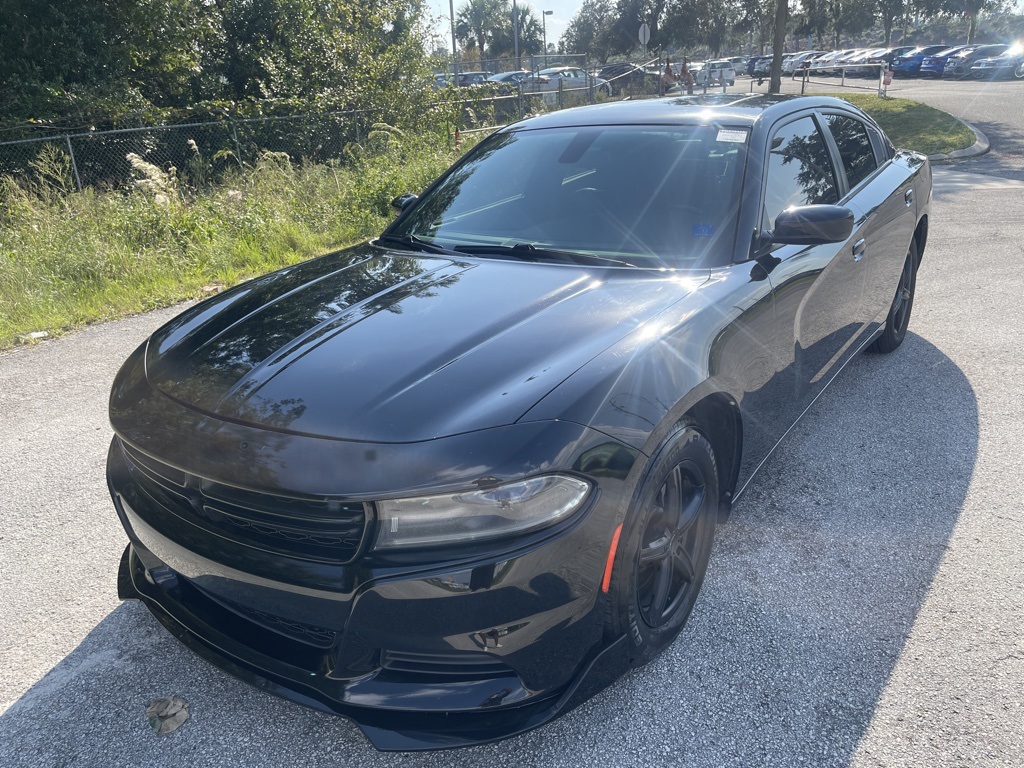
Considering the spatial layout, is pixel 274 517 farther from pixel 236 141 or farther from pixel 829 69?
pixel 829 69

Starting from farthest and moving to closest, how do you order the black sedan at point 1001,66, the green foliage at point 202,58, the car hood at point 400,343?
the black sedan at point 1001,66
the green foliage at point 202,58
the car hood at point 400,343

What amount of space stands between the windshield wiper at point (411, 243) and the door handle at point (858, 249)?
6.44ft

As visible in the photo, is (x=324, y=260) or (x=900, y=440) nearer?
(x=324, y=260)

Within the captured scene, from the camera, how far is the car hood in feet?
6.15

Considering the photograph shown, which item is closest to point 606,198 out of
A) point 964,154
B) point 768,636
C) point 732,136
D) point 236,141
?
point 732,136

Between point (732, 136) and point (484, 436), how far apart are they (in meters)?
2.04

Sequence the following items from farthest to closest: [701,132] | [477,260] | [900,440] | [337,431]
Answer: [900,440]
[701,132]
[477,260]
[337,431]

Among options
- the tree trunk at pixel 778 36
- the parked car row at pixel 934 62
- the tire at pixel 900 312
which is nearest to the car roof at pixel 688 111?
the tire at pixel 900 312

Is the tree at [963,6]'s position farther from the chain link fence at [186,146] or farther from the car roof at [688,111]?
the car roof at [688,111]

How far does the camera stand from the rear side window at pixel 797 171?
306 centimetres

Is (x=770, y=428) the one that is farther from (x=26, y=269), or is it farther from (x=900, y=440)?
(x=26, y=269)

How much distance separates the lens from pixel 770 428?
291 centimetres

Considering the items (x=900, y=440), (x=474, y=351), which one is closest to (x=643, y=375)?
(x=474, y=351)

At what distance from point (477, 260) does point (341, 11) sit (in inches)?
614
